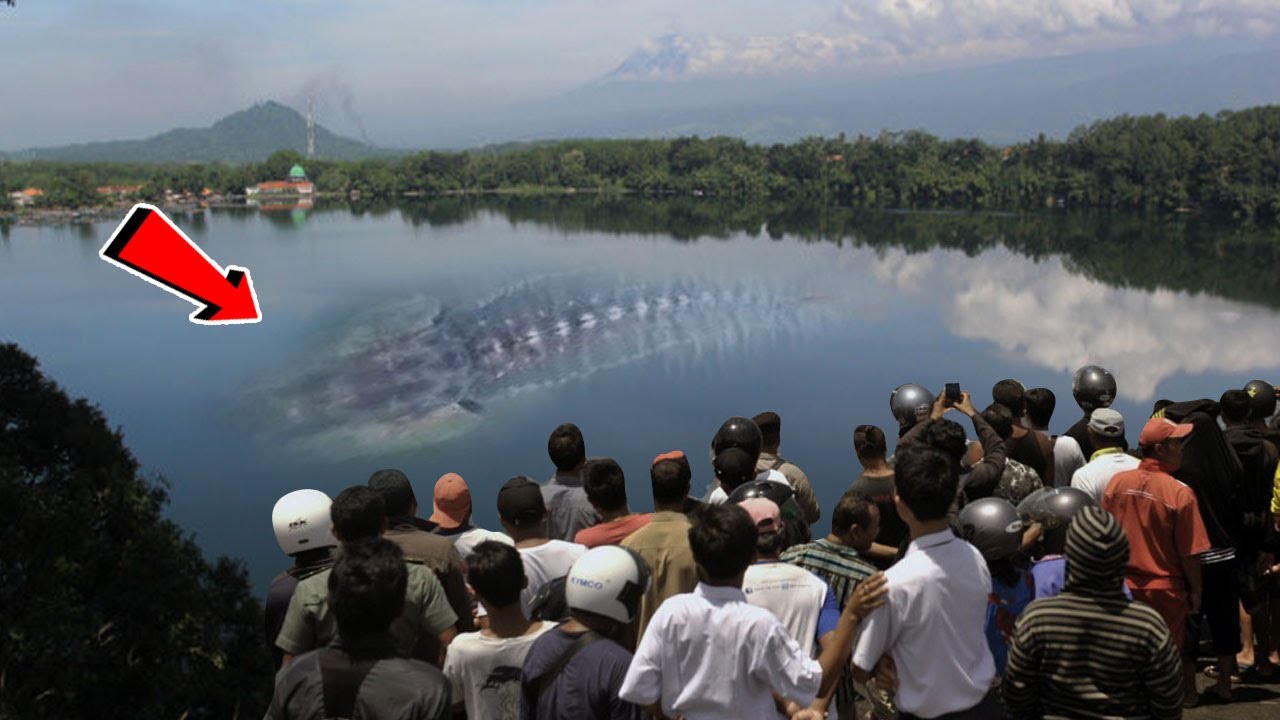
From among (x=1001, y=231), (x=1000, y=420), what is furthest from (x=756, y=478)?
(x=1001, y=231)

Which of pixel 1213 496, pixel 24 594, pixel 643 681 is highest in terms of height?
pixel 643 681

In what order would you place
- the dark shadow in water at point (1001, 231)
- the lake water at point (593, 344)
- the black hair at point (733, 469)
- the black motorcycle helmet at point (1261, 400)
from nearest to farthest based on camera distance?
the black hair at point (733, 469) < the black motorcycle helmet at point (1261, 400) < the lake water at point (593, 344) < the dark shadow in water at point (1001, 231)

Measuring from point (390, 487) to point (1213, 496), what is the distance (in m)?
4.01

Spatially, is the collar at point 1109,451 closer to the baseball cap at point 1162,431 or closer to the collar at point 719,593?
the baseball cap at point 1162,431

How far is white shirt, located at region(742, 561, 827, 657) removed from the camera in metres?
3.49

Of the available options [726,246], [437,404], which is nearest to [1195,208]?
[726,246]

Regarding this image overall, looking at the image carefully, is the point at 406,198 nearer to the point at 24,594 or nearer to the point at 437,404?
the point at 437,404

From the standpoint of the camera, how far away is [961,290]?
52375mm

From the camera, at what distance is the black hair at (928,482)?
3246 mm

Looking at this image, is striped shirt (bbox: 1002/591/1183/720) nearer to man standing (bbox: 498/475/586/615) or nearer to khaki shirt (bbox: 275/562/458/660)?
man standing (bbox: 498/475/586/615)

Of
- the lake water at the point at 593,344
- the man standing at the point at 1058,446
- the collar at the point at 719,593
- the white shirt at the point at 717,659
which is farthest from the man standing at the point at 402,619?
the lake water at the point at 593,344

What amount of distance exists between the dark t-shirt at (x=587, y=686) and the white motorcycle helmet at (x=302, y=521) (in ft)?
4.19

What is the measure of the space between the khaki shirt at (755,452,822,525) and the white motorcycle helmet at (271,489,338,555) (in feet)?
7.32

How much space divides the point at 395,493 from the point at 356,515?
1.94 ft
